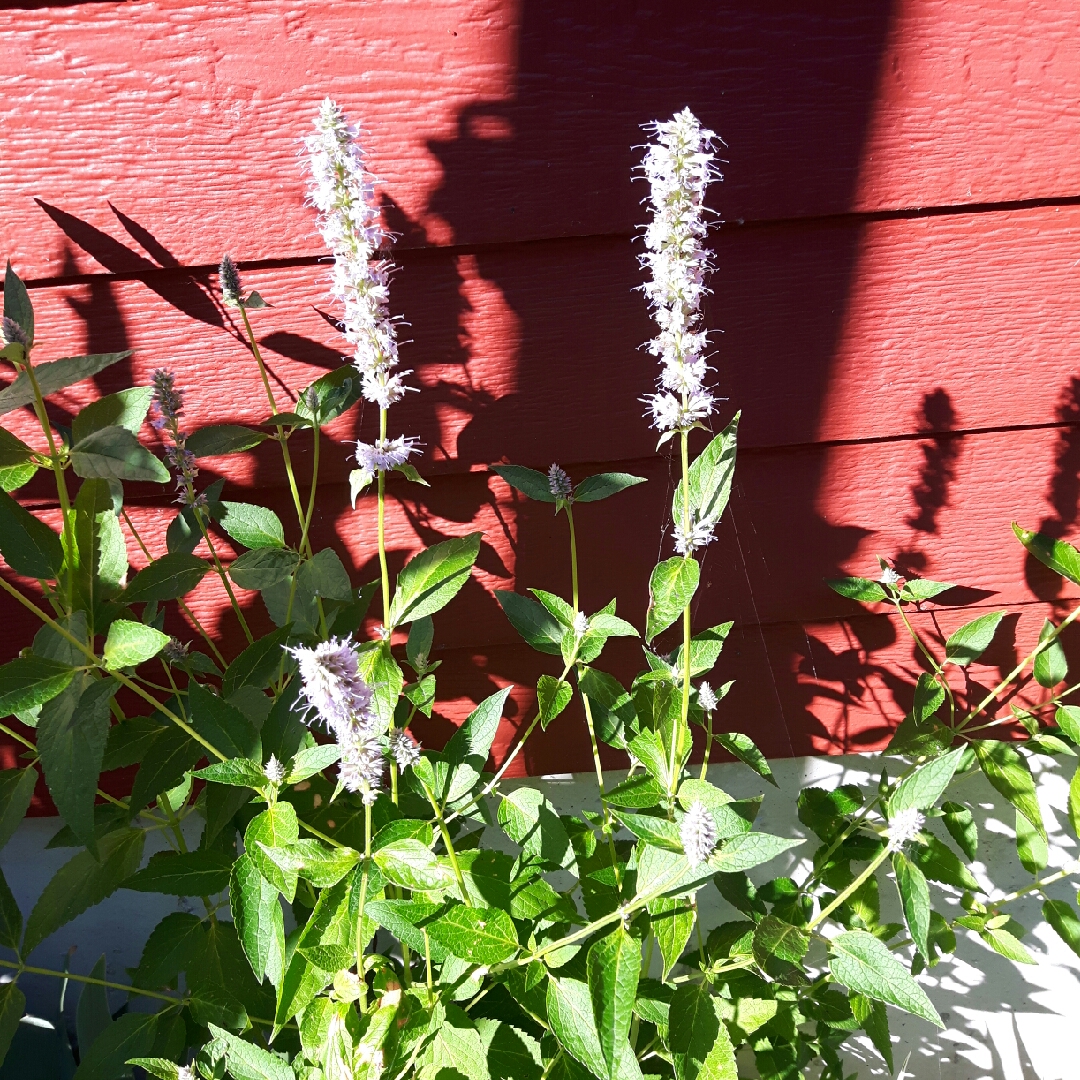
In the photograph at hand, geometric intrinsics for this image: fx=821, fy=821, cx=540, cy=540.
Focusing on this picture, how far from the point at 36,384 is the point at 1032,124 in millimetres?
1341

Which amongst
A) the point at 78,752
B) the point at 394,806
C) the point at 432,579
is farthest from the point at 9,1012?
the point at 432,579

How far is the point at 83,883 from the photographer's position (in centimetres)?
107

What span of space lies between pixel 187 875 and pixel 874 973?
30.8 inches

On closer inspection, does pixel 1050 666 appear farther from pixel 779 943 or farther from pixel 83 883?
pixel 83 883

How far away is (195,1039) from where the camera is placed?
1.19 m

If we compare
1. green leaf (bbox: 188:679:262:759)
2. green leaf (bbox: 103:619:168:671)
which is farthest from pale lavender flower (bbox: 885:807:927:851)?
green leaf (bbox: 103:619:168:671)

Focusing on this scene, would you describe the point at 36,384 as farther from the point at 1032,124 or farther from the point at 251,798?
the point at 1032,124

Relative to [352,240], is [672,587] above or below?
below

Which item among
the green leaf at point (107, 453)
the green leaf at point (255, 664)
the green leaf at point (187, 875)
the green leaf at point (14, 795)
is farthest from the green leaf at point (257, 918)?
the green leaf at point (107, 453)

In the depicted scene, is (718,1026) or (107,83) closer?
(718,1026)

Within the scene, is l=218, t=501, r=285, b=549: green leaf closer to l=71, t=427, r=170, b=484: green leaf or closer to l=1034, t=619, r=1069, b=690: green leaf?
l=71, t=427, r=170, b=484: green leaf

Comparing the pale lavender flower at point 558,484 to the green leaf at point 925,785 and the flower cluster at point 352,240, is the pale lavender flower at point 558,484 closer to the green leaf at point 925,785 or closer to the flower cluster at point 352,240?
the flower cluster at point 352,240

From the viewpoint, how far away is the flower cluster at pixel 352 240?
0.83 meters

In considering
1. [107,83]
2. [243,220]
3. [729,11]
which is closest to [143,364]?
[243,220]
